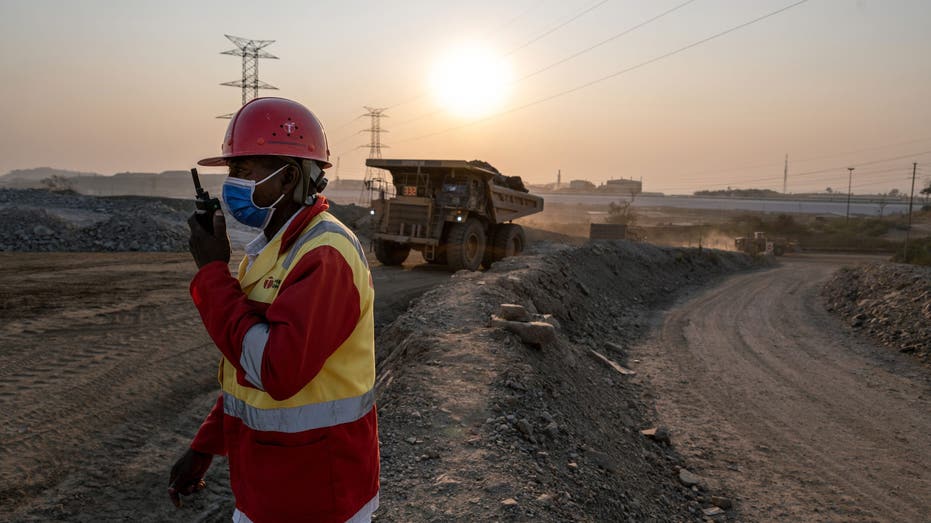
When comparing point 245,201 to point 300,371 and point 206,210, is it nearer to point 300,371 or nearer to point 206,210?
point 206,210

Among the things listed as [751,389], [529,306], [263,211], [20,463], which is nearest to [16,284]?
[20,463]

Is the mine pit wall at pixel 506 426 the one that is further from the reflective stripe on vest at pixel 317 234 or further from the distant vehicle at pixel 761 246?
the distant vehicle at pixel 761 246

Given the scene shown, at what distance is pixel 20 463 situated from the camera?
5.04 meters

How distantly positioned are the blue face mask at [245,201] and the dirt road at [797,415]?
5332 mm

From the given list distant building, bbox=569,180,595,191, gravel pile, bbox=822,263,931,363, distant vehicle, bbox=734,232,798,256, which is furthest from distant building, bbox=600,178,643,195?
gravel pile, bbox=822,263,931,363

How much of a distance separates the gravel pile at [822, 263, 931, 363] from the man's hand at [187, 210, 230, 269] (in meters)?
12.9

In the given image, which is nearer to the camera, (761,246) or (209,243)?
(209,243)

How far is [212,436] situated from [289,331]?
0.95m

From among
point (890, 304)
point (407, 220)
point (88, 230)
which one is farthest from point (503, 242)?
point (88, 230)

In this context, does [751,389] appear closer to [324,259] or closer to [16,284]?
[324,259]

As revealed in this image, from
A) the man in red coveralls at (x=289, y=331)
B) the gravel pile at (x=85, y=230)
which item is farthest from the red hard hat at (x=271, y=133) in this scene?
the gravel pile at (x=85, y=230)

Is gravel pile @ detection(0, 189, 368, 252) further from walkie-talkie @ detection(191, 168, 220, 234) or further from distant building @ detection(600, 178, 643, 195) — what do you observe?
distant building @ detection(600, 178, 643, 195)

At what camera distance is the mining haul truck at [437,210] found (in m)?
16.1

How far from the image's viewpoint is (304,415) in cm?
192
